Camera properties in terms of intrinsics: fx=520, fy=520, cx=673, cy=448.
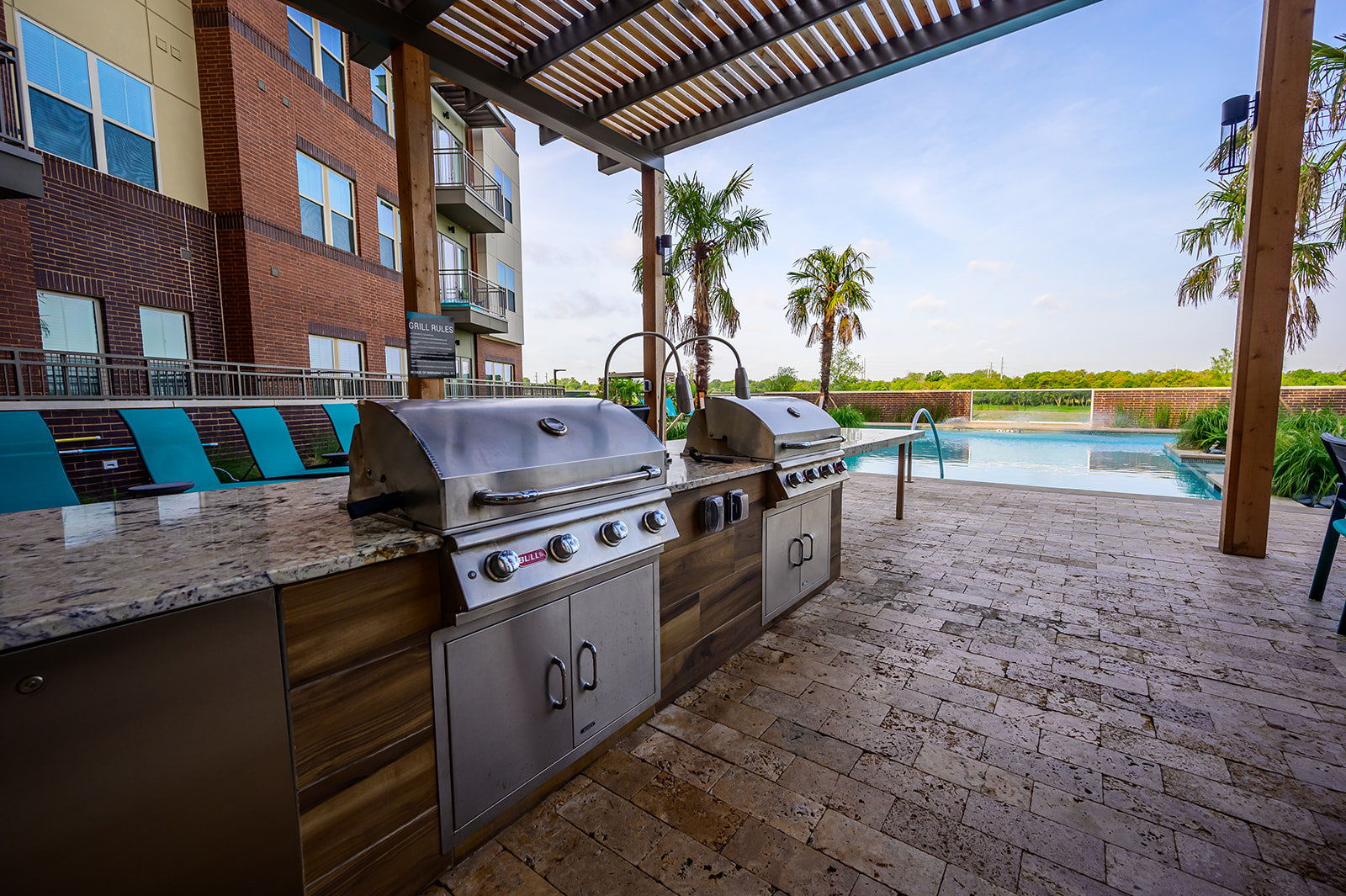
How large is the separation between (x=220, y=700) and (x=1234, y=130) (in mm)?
5791

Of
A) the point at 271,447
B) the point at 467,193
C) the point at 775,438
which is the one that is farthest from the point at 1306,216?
the point at 467,193

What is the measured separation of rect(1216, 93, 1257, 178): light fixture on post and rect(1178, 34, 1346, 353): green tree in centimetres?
1

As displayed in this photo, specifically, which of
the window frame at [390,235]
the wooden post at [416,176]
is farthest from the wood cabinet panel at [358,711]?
the window frame at [390,235]

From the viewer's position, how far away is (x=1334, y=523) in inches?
102

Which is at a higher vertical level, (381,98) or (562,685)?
(381,98)

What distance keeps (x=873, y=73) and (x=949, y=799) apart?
418cm

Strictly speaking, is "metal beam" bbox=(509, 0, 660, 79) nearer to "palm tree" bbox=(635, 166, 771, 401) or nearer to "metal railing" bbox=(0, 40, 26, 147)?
"metal railing" bbox=(0, 40, 26, 147)

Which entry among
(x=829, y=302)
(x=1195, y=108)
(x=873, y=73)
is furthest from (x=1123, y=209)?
(x=873, y=73)

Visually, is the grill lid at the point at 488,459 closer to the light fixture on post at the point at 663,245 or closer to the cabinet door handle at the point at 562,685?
the cabinet door handle at the point at 562,685

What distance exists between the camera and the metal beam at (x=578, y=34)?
3043 mm

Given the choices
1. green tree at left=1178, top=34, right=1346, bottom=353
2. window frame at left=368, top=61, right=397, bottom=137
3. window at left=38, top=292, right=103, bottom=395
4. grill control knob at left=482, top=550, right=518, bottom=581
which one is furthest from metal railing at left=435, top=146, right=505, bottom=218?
green tree at left=1178, top=34, right=1346, bottom=353

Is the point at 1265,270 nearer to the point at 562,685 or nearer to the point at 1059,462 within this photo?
the point at 562,685

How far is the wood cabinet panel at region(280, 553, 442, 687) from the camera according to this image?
0.99 m

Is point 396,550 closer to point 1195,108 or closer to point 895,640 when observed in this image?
point 895,640
